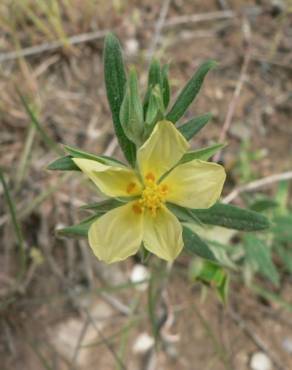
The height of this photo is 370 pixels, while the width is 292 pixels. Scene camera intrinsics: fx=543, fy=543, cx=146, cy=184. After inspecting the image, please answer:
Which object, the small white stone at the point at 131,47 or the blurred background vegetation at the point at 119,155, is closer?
the blurred background vegetation at the point at 119,155

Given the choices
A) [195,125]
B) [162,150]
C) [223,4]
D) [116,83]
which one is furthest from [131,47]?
[162,150]

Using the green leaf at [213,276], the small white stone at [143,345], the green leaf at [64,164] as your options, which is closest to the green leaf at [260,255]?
the green leaf at [213,276]

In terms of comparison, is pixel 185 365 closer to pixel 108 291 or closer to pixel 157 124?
pixel 108 291

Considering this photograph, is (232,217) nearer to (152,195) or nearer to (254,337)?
(152,195)

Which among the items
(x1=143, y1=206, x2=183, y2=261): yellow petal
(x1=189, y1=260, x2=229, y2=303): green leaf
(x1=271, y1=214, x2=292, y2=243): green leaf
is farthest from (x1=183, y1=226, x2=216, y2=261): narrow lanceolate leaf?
(x1=271, y1=214, x2=292, y2=243): green leaf

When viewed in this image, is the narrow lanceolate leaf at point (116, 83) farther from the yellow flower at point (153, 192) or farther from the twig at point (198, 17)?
the twig at point (198, 17)

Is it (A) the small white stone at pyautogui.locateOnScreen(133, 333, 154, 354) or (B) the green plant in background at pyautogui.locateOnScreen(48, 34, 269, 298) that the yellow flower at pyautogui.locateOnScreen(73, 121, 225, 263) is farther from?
(A) the small white stone at pyautogui.locateOnScreen(133, 333, 154, 354)
